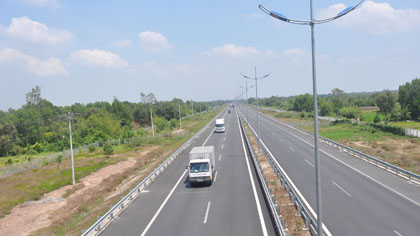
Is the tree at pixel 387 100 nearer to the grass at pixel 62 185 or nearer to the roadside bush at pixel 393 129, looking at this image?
the roadside bush at pixel 393 129

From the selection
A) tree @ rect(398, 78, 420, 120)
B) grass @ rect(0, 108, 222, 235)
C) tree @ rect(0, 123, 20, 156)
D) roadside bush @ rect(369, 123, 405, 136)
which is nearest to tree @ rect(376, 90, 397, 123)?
tree @ rect(398, 78, 420, 120)

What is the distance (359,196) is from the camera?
19672 millimetres

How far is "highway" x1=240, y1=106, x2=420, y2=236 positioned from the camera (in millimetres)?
14758

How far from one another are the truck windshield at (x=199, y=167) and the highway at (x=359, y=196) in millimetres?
6907

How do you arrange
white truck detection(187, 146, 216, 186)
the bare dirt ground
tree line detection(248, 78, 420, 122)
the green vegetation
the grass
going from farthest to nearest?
tree line detection(248, 78, 420, 122) < the green vegetation < white truck detection(187, 146, 216, 186) < the bare dirt ground < the grass

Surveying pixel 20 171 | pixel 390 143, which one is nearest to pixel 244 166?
pixel 390 143

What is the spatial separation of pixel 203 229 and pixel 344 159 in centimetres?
2225

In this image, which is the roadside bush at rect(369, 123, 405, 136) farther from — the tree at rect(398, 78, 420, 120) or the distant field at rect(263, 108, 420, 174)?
the tree at rect(398, 78, 420, 120)

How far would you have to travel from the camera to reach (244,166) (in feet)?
104

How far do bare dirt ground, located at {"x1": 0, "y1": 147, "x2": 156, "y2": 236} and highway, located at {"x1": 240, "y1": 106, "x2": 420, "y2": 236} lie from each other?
16.9m

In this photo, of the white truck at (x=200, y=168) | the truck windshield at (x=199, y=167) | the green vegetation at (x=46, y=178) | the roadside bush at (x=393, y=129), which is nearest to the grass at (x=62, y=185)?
the green vegetation at (x=46, y=178)

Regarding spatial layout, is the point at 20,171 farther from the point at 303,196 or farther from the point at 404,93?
the point at 404,93

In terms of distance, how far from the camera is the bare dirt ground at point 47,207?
75.0 ft

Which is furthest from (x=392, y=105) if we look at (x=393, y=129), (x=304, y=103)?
(x=304, y=103)
